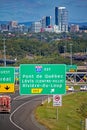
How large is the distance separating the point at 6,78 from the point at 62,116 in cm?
1165

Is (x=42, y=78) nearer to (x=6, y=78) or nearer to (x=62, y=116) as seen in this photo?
(x=6, y=78)

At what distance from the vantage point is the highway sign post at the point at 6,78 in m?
46.8

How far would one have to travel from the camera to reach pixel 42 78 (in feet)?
148

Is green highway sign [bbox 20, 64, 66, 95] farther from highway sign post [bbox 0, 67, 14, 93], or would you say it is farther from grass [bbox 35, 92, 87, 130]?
grass [bbox 35, 92, 87, 130]

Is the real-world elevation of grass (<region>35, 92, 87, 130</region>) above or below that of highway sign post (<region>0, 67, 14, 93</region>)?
below

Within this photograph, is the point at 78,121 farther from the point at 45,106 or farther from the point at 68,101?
the point at 68,101

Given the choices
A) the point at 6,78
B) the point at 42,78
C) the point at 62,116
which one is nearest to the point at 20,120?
the point at 62,116

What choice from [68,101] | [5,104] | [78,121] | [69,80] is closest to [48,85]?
[78,121]

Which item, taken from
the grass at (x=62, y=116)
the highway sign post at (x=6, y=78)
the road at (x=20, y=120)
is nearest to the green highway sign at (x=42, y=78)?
the highway sign post at (x=6, y=78)

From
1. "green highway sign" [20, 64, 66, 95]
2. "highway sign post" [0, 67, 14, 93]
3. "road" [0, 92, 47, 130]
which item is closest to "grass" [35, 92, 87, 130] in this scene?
"road" [0, 92, 47, 130]

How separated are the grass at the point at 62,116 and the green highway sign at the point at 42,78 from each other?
336 centimetres

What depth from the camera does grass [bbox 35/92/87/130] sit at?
161 ft

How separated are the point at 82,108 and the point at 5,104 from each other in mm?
12123

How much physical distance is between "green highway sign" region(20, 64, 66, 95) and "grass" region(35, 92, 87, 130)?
3.36 m
